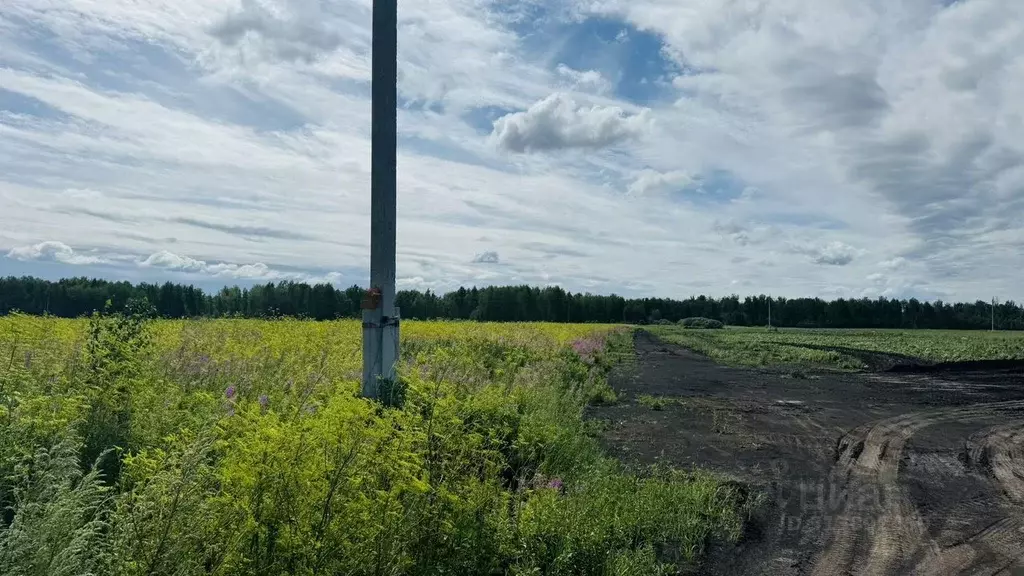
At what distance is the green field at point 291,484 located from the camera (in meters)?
3.39

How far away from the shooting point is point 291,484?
3725mm

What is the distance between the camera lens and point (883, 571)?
6051 mm

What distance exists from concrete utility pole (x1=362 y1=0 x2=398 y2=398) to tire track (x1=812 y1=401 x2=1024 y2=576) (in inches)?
191

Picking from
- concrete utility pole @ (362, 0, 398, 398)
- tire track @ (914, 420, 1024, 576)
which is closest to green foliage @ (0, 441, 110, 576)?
concrete utility pole @ (362, 0, 398, 398)

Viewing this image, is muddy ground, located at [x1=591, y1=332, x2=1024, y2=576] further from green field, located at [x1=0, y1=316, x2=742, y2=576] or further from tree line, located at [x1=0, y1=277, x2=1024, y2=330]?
tree line, located at [x1=0, y1=277, x2=1024, y2=330]

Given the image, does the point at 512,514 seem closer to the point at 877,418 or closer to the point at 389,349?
the point at 389,349

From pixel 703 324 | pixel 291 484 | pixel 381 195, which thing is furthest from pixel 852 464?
pixel 703 324

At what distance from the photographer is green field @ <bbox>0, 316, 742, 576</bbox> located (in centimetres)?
339

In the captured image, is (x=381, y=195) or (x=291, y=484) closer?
(x=291, y=484)

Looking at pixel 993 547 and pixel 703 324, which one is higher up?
pixel 703 324

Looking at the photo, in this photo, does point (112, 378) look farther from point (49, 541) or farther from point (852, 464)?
point (852, 464)

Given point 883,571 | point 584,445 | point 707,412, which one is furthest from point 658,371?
point 883,571

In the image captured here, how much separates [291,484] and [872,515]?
23.2 ft

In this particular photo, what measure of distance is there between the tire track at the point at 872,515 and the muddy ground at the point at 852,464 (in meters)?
0.02
